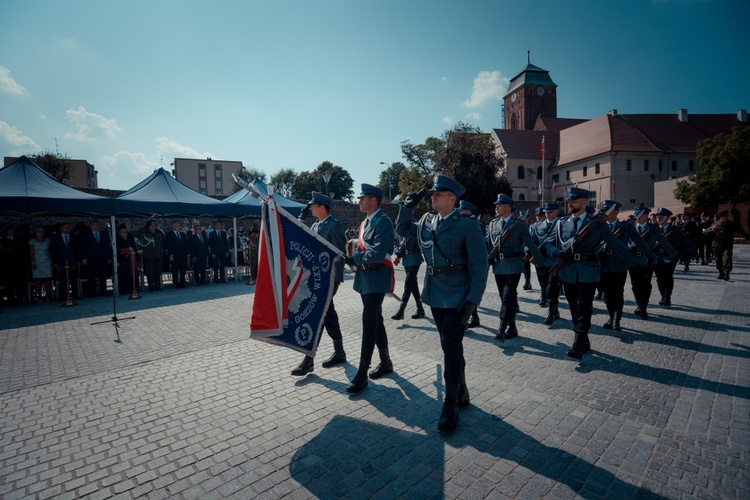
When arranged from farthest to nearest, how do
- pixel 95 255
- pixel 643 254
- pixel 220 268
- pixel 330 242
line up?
pixel 220 268 → pixel 95 255 → pixel 643 254 → pixel 330 242

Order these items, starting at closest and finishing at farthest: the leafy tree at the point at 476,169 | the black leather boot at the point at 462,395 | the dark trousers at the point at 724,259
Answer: the black leather boot at the point at 462,395 → the dark trousers at the point at 724,259 → the leafy tree at the point at 476,169

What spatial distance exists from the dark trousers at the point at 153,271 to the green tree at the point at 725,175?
160 ft

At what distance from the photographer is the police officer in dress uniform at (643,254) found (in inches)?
285

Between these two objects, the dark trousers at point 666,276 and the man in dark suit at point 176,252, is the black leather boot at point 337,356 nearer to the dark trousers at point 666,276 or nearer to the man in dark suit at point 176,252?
the dark trousers at point 666,276

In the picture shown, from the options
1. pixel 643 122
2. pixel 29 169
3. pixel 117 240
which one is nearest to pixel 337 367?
pixel 117 240

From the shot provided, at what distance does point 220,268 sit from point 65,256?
4.56 meters

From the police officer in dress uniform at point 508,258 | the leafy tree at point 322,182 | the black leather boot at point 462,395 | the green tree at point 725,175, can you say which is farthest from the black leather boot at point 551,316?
the leafy tree at point 322,182

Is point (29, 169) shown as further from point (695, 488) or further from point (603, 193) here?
point (603, 193)

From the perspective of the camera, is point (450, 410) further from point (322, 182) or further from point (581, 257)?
point (322, 182)

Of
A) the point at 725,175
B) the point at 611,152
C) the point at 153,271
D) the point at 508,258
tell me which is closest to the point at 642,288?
the point at 508,258

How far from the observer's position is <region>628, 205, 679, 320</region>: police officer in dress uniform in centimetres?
723

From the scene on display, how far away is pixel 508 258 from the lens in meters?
6.23

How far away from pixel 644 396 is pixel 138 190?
1375 centimetres

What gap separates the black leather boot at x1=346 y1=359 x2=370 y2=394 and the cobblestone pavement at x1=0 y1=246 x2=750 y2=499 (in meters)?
0.08
